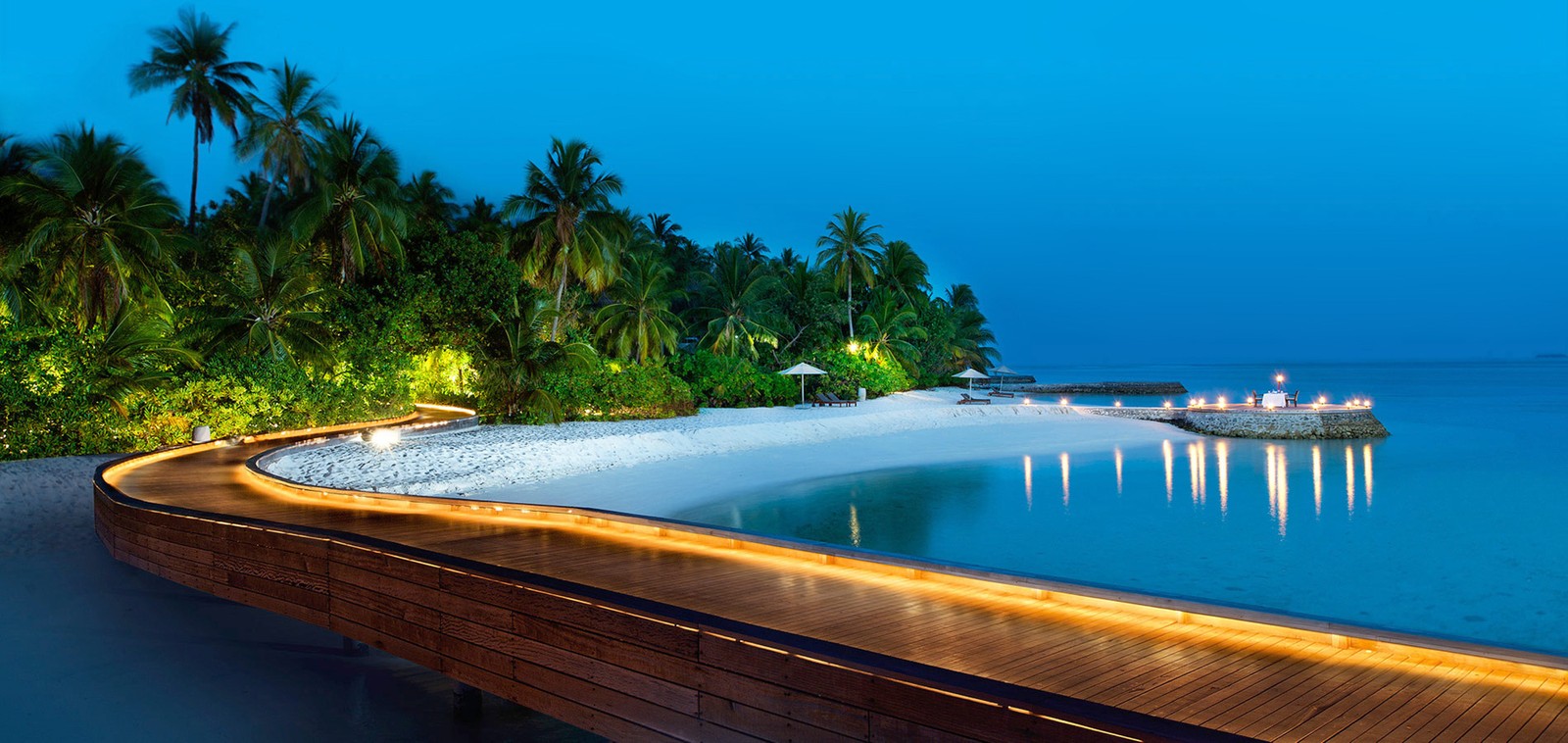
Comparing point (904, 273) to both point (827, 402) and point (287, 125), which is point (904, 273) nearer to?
point (827, 402)

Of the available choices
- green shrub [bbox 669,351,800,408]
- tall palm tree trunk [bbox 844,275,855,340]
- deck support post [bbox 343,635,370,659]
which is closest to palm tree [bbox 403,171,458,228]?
green shrub [bbox 669,351,800,408]

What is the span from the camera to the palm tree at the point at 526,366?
1967 cm

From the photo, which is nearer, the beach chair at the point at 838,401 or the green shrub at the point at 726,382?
the green shrub at the point at 726,382

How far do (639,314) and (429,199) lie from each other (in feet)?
21.3

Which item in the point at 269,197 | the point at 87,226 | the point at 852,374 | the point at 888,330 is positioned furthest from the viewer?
the point at 888,330

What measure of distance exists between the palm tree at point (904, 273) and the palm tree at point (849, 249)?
2612mm

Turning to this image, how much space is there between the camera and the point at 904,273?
41.0 metres

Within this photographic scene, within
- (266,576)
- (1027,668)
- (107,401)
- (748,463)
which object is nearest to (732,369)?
(748,463)

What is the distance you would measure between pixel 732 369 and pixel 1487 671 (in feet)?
76.1

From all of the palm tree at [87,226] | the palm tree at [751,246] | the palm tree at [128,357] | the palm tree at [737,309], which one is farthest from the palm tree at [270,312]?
the palm tree at [751,246]

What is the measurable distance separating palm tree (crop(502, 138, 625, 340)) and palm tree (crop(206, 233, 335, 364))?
262 inches

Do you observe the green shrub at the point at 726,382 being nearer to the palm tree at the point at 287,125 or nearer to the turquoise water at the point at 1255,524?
the turquoise water at the point at 1255,524

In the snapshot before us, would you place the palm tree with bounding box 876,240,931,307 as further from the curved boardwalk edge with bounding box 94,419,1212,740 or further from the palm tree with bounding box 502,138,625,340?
the curved boardwalk edge with bounding box 94,419,1212,740

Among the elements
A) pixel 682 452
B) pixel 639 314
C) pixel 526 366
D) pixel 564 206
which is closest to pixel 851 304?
pixel 639 314
